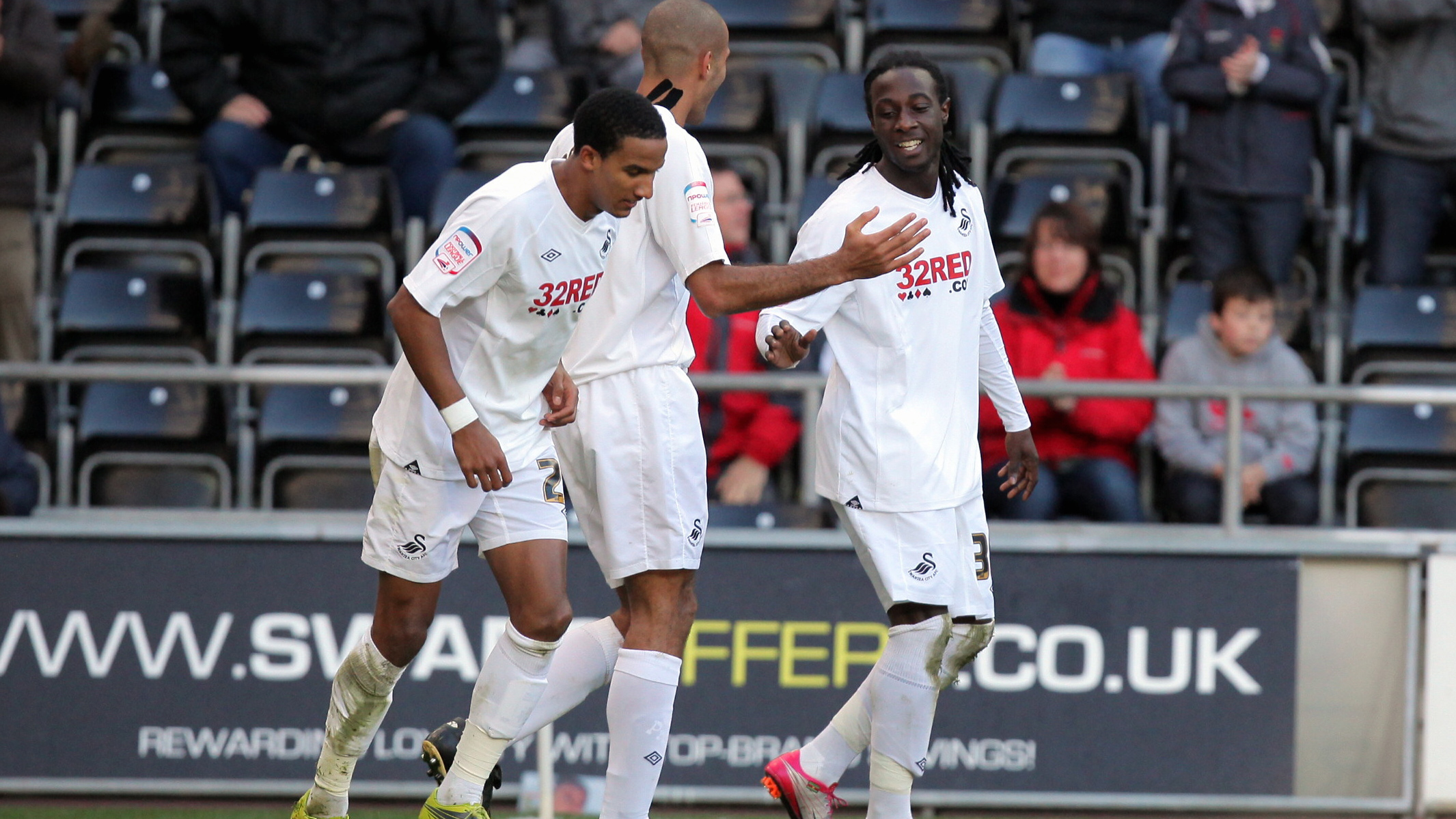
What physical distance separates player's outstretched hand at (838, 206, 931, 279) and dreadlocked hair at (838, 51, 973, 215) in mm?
714

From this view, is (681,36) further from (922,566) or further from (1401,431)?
(1401,431)

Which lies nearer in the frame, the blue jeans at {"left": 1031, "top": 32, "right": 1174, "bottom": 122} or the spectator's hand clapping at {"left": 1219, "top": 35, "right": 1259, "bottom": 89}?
the spectator's hand clapping at {"left": 1219, "top": 35, "right": 1259, "bottom": 89}

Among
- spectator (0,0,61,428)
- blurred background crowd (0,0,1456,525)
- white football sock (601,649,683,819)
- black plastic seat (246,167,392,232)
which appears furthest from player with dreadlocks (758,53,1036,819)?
spectator (0,0,61,428)

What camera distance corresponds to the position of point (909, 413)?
461 cm

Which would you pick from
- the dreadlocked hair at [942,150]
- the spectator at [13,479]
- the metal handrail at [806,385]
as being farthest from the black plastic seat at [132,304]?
the dreadlocked hair at [942,150]

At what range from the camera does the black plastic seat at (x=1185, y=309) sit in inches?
293

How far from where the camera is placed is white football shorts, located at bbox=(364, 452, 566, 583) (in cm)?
451

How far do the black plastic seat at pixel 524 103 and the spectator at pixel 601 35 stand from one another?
22cm

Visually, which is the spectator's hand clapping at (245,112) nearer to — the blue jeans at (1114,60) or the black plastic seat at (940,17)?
the black plastic seat at (940,17)

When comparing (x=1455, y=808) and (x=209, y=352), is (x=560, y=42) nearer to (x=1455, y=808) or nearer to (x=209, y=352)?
(x=209, y=352)

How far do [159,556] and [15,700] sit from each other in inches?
27.5

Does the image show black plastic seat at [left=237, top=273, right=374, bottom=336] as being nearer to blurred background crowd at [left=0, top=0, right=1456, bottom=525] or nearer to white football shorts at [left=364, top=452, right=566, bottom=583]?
blurred background crowd at [left=0, top=0, right=1456, bottom=525]

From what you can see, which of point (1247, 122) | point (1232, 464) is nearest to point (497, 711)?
point (1232, 464)

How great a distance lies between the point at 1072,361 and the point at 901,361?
7.61ft
